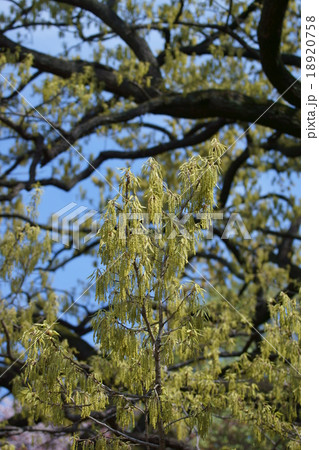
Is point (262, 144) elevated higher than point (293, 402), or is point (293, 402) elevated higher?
point (262, 144)

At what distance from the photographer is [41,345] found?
2422 mm

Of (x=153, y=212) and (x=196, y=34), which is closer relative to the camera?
(x=153, y=212)

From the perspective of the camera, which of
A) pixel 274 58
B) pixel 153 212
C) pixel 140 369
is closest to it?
pixel 153 212

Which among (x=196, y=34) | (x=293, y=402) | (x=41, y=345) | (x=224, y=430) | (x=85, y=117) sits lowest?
(x=41, y=345)

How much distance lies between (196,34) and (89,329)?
3.06 m

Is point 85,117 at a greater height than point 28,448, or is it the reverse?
point 85,117

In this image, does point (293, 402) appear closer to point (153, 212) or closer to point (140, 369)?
point (140, 369)

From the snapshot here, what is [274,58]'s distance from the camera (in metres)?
4.45

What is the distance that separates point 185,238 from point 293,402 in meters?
1.51

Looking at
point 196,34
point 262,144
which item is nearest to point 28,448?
point 262,144

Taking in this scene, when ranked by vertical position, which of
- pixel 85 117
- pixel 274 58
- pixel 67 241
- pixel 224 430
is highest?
pixel 85 117
